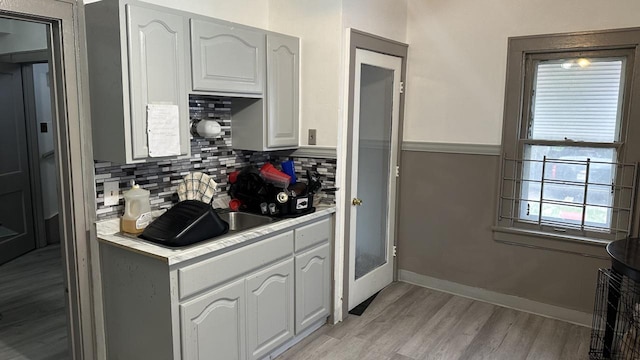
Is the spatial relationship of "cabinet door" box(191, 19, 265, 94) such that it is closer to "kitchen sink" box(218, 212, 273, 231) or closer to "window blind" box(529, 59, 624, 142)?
"kitchen sink" box(218, 212, 273, 231)

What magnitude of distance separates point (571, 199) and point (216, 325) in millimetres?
2562

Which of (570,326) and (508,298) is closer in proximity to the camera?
(570,326)

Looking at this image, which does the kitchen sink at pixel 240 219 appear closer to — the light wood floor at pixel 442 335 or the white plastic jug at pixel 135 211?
Result: the white plastic jug at pixel 135 211

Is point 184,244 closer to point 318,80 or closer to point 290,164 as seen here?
point 290,164

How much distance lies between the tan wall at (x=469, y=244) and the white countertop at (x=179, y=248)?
62.0 inches

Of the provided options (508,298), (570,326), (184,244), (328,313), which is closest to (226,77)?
(184,244)

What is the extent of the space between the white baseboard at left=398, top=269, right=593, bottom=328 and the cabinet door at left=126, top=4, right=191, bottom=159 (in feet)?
8.08

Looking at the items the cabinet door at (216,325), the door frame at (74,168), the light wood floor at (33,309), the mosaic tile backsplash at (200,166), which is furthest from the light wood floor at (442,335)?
the light wood floor at (33,309)

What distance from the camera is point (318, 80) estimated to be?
3100mm

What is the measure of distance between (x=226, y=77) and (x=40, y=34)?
243cm

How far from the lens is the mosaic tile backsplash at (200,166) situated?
2.43 meters

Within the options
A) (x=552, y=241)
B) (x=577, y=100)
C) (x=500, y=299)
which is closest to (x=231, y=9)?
(x=577, y=100)

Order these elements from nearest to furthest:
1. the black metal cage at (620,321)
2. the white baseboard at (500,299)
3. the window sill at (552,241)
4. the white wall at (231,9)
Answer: the black metal cage at (620,321)
the white wall at (231,9)
the window sill at (552,241)
the white baseboard at (500,299)

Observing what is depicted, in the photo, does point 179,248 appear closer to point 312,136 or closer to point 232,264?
point 232,264
